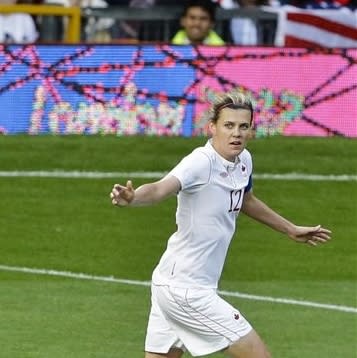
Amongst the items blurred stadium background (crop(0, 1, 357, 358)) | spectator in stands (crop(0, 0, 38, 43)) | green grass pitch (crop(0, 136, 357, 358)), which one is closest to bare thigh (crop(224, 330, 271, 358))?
green grass pitch (crop(0, 136, 357, 358))

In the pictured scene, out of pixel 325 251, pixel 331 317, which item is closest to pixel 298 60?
pixel 325 251

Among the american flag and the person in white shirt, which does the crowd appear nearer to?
the american flag

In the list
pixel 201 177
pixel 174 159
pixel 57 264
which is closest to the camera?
pixel 201 177

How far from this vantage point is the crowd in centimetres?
1922

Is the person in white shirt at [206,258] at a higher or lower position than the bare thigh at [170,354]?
higher

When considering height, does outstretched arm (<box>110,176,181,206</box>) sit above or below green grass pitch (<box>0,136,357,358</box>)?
above

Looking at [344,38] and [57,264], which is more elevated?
[344,38]

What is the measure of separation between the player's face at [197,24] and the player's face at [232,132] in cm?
1043

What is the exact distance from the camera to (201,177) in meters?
8.59

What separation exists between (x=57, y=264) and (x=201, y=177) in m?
6.09

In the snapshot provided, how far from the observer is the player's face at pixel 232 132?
867 cm

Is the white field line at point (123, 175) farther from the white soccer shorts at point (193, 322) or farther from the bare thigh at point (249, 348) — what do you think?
the bare thigh at point (249, 348)

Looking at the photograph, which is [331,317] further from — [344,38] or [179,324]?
[344,38]

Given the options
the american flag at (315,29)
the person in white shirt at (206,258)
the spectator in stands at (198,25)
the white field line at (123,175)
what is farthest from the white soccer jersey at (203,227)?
→ the american flag at (315,29)
